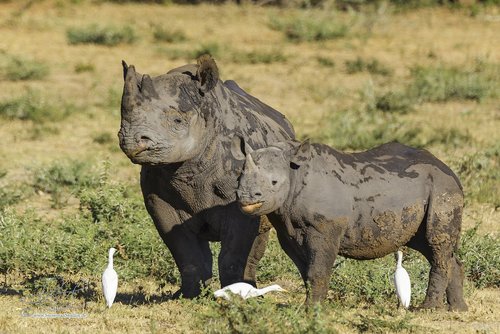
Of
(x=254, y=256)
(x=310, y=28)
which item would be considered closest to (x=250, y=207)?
(x=254, y=256)

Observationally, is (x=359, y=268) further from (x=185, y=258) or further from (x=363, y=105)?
(x=363, y=105)

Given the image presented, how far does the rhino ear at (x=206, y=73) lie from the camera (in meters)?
8.21

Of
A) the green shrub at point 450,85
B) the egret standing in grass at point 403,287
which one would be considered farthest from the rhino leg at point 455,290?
the green shrub at point 450,85

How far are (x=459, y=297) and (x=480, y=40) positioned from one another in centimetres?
1629

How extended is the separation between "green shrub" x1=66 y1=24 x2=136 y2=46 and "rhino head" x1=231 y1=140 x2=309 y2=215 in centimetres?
1593

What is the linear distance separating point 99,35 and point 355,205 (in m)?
15.9

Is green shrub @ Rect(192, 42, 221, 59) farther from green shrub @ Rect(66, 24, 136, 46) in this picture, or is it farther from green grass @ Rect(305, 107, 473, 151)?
green grass @ Rect(305, 107, 473, 151)

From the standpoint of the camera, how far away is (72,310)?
8.66m

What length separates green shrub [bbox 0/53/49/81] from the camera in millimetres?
20641

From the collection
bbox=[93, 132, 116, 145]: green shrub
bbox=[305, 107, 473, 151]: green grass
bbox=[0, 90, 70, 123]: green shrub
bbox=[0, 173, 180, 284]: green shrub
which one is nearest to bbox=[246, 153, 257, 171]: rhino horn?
bbox=[0, 173, 180, 284]: green shrub

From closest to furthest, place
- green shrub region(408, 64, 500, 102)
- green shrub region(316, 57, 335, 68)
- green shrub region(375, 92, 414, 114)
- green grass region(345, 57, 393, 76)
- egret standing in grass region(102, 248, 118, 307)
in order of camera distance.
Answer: egret standing in grass region(102, 248, 118, 307)
green shrub region(375, 92, 414, 114)
green shrub region(408, 64, 500, 102)
green grass region(345, 57, 393, 76)
green shrub region(316, 57, 335, 68)

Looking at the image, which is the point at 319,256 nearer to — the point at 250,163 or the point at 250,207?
the point at 250,207

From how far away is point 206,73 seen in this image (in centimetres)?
823

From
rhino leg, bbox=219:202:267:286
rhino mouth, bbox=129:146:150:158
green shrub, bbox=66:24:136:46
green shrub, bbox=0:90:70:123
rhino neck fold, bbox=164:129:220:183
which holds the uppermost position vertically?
rhino mouth, bbox=129:146:150:158
